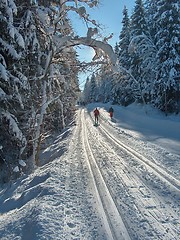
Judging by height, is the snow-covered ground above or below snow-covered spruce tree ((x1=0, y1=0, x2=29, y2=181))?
below

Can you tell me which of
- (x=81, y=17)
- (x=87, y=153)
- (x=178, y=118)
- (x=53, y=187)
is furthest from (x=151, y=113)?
(x=53, y=187)

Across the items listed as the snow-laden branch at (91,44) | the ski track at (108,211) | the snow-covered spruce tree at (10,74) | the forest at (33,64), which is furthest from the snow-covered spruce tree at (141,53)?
the ski track at (108,211)

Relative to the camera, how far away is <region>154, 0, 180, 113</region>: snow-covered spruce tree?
29.2m

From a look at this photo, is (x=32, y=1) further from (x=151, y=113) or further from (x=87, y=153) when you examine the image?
(x=151, y=113)

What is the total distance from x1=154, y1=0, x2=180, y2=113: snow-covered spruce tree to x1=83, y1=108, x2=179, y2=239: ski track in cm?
1915

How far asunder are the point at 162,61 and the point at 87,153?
21.6 m

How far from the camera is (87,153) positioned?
42.3ft

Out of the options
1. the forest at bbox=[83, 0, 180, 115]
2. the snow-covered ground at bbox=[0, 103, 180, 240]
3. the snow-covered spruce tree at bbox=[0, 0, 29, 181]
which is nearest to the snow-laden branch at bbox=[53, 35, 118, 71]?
the snow-covered spruce tree at bbox=[0, 0, 29, 181]

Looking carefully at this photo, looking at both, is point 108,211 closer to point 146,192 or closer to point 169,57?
point 146,192

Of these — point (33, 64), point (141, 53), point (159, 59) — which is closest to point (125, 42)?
point (141, 53)

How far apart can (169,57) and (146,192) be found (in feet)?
82.7

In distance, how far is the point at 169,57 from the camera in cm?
2981

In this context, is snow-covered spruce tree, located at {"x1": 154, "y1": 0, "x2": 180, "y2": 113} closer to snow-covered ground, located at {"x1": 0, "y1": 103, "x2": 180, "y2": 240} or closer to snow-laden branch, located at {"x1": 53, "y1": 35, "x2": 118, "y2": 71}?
snow-covered ground, located at {"x1": 0, "y1": 103, "x2": 180, "y2": 240}

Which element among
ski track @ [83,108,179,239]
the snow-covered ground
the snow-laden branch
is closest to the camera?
the snow-covered ground
